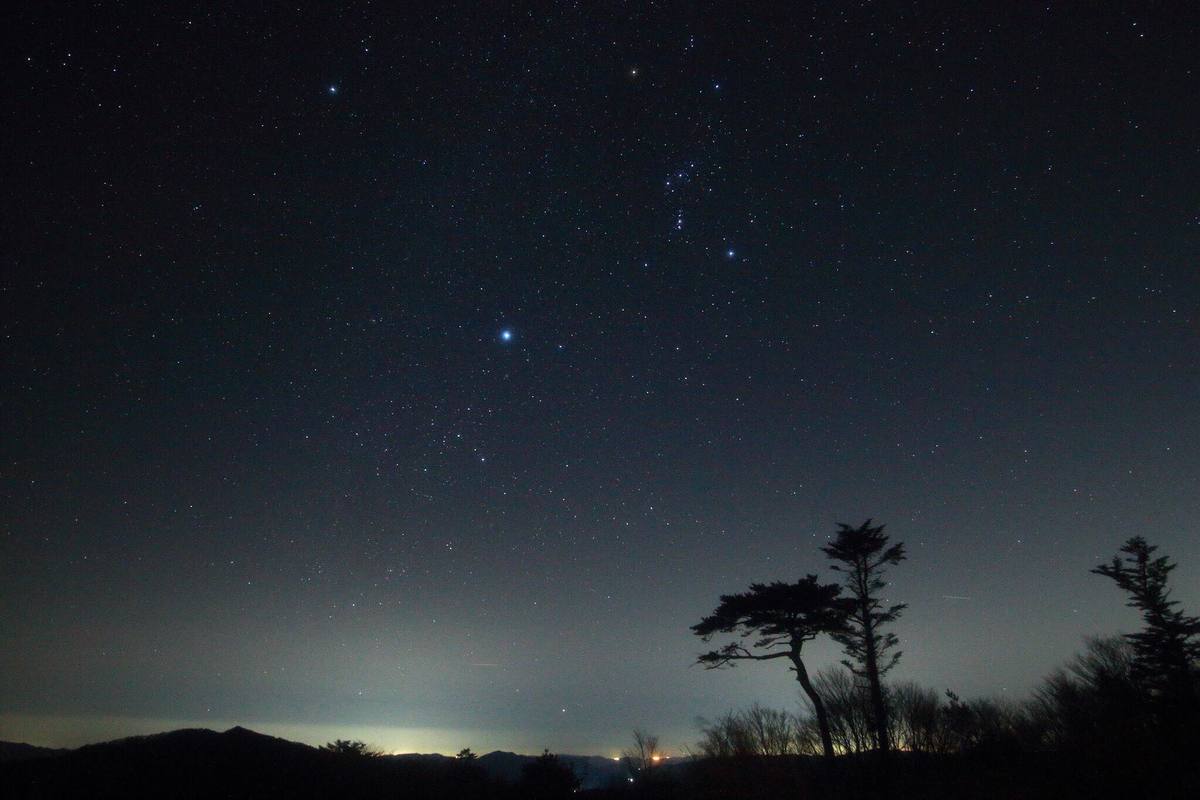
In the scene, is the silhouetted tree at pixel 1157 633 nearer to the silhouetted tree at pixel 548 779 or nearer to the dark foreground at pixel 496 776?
the dark foreground at pixel 496 776

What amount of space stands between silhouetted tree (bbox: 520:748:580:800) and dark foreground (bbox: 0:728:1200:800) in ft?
0.15

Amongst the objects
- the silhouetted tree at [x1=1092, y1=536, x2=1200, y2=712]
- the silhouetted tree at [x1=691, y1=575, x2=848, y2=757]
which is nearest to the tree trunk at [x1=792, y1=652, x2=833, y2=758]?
the silhouetted tree at [x1=691, y1=575, x2=848, y2=757]

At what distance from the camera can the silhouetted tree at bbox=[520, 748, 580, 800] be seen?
21.7 meters

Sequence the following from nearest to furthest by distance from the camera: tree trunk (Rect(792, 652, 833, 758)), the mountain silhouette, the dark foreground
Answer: the dark foreground < the mountain silhouette < tree trunk (Rect(792, 652, 833, 758))

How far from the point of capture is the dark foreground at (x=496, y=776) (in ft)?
60.3

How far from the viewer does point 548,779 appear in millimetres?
22250

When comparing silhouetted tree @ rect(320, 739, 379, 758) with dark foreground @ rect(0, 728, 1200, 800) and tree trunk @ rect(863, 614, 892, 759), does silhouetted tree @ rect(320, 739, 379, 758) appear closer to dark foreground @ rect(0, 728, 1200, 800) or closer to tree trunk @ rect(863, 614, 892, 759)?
dark foreground @ rect(0, 728, 1200, 800)

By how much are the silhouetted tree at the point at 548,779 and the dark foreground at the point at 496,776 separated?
47 mm

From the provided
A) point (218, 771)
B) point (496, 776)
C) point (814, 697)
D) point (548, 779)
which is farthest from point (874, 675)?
point (218, 771)

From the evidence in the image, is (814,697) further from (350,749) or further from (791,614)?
(350,749)

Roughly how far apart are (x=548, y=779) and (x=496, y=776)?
318cm

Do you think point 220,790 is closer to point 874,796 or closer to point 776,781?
point 776,781

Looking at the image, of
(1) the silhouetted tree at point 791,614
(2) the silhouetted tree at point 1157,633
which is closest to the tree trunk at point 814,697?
(1) the silhouetted tree at point 791,614

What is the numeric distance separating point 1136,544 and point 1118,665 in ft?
31.8
